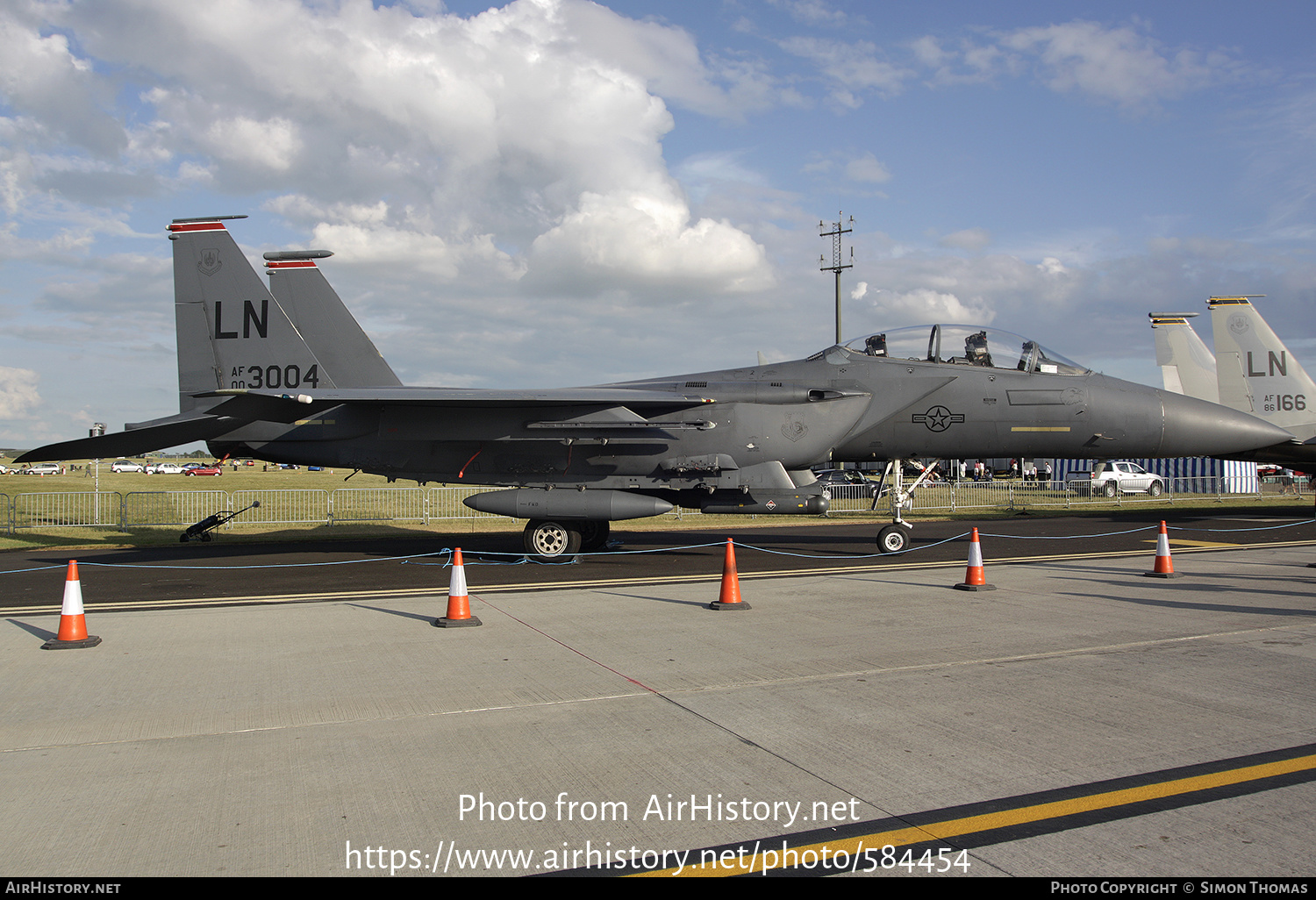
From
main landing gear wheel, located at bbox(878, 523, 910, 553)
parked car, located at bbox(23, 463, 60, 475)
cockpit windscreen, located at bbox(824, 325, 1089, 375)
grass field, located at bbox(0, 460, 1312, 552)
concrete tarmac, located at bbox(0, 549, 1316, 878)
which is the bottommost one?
grass field, located at bbox(0, 460, 1312, 552)

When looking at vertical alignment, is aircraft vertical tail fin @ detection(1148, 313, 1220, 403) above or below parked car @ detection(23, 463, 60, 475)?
above

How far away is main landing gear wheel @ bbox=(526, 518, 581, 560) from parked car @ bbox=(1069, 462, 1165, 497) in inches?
1003

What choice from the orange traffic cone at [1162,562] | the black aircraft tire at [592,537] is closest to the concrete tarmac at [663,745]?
the orange traffic cone at [1162,562]

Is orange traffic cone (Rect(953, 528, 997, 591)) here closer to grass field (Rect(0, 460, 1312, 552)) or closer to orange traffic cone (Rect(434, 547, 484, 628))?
orange traffic cone (Rect(434, 547, 484, 628))

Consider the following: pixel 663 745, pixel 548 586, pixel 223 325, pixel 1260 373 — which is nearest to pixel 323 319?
pixel 223 325

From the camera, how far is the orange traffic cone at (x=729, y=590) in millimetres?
8047

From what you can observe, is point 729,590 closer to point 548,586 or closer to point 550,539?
point 548,586

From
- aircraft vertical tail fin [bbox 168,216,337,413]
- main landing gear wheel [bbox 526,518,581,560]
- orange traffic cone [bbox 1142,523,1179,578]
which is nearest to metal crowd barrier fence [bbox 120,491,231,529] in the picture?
aircraft vertical tail fin [bbox 168,216,337,413]

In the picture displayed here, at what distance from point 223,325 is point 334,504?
14997mm

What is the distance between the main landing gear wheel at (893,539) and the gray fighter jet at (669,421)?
42mm

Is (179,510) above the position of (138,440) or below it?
below

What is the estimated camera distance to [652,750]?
13.4 feet

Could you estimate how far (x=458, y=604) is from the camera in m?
7.43

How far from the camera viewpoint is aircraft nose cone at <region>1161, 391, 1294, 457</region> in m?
12.0
